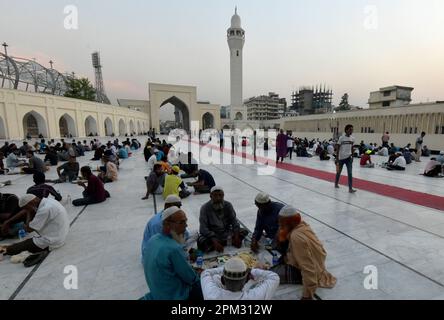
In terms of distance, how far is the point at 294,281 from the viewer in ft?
7.72

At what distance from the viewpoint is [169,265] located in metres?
1.73

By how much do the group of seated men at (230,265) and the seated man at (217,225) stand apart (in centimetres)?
2

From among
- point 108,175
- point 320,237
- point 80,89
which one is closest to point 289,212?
point 320,237

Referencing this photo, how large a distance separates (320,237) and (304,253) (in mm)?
1556

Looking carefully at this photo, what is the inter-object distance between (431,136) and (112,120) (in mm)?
33218

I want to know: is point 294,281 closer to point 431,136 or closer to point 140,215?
point 140,215

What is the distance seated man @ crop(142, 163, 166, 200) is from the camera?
547 centimetres

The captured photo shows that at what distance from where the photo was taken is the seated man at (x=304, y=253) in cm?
206

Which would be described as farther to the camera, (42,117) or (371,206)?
(42,117)

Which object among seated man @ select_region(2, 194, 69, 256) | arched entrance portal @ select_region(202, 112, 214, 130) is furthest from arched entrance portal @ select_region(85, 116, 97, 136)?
arched entrance portal @ select_region(202, 112, 214, 130)

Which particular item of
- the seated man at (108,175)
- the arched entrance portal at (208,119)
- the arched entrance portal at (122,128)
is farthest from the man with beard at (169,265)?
the arched entrance portal at (208,119)

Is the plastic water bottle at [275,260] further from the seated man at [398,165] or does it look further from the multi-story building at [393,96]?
the multi-story building at [393,96]

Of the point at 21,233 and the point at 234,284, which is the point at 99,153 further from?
the point at 234,284

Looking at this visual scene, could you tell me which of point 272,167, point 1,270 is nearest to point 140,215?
point 1,270
